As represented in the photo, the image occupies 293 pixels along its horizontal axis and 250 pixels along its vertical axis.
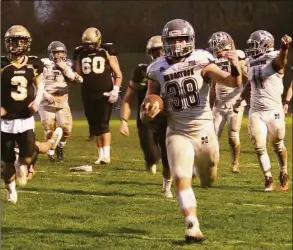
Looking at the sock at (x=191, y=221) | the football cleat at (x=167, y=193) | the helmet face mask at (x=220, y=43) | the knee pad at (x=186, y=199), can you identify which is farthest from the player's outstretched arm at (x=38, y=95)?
the helmet face mask at (x=220, y=43)

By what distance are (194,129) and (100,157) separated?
5.61 meters

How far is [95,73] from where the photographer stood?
1258 centimetres

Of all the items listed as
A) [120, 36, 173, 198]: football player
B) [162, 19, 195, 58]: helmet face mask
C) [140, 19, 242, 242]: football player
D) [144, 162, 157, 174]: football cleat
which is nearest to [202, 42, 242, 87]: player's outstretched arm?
[140, 19, 242, 242]: football player

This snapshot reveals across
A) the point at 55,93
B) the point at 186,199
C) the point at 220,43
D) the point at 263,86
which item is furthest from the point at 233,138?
the point at 186,199

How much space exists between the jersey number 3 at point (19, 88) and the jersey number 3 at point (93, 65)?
4008 millimetres

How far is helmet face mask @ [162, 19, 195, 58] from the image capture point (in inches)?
273

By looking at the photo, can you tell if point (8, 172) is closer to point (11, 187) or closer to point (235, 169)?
point (11, 187)

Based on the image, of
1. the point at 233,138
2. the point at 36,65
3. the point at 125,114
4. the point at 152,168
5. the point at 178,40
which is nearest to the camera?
the point at 178,40

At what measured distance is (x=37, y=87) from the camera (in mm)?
8688

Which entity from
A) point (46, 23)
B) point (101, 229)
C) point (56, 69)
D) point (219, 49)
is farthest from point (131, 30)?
point (101, 229)

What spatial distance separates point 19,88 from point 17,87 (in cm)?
2

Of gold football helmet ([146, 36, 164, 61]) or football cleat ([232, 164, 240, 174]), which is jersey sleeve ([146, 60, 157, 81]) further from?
football cleat ([232, 164, 240, 174])

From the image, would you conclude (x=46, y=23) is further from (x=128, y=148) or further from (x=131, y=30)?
(x=128, y=148)

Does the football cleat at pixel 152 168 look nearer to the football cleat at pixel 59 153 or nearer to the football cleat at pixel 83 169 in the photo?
the football cleat at pixel 83 169
